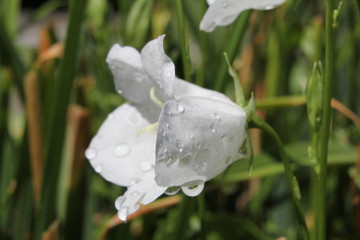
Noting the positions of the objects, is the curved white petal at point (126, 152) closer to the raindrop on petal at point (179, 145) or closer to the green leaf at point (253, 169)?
the raindrop on petal at point (179, 145)

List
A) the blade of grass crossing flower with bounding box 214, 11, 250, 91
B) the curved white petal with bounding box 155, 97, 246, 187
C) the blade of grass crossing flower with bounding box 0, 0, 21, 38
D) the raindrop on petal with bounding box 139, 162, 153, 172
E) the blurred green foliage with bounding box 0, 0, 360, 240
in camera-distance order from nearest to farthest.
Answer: the curved white petal with bounding box 155, 97, 246, 187, the raindrop on petal with bounding box 139, 162, 153, 172, the blade of grass crossing flower with bounding box 214, 11, 250, 91, the blurred green foliage with bounding box 0, 0, 360, 240, the blade of grass crossing flower with bounding box 0, 0, 21, 38

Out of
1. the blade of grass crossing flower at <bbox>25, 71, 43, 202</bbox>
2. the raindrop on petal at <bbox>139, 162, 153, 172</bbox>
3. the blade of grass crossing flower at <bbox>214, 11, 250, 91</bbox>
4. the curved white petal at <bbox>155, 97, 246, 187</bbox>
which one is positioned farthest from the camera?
the blade of grass crossing flower at <bbox>25, 71, 43, 202</bbox>

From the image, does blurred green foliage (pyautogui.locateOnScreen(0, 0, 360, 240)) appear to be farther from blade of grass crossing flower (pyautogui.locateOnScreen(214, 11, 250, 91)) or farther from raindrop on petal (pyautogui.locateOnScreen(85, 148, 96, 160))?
raindrop on petal (pyautogui.locateOnScreen(85, 148, 96, 160))

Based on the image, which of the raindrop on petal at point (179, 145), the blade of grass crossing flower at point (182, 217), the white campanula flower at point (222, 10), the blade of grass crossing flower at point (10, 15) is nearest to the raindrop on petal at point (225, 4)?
the white campanula flower at point (222, 10)

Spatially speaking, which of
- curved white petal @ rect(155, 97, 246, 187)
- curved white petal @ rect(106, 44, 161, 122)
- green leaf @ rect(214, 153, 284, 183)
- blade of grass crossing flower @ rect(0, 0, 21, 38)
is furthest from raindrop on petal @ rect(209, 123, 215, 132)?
blade of grass crossing flower @ rect(0, 0, 21, 38)

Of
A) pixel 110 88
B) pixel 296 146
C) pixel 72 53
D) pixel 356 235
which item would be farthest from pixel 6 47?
pixel 356 235

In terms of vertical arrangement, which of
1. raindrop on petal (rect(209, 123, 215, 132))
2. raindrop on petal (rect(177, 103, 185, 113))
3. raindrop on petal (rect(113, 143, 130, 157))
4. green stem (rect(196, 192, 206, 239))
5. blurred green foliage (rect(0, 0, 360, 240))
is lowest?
blurred green foliage (rect(0, 0, 360, 240))
